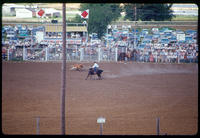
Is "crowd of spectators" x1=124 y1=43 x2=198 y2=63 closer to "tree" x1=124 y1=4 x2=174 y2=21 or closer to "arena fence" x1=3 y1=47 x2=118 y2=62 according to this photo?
"arena fence" x1=3 y1=47 x2=118 y2=62

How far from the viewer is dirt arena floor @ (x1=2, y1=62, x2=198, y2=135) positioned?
863cm

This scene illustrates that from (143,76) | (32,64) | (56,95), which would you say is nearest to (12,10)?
(32,64)

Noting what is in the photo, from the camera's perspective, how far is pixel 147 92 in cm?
1361

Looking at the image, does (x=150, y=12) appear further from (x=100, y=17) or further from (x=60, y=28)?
(x=60, y=28)

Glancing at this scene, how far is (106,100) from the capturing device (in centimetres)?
1196

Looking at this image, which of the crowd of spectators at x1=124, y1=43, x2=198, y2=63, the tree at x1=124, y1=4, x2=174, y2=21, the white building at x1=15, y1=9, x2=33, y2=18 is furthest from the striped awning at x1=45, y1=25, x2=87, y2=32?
the crowd of spectators at x1=124, y1=43, x2=198, y2=63

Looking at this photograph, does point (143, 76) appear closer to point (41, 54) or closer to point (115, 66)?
point (115, 66)

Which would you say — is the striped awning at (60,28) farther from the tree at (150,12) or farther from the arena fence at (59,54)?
the tree at (150,12)

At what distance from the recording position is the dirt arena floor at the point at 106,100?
8633mm

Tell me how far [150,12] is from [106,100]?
2005 cm

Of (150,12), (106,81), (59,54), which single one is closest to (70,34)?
(59,54)

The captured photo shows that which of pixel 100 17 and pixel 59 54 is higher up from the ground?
pixel 100 17

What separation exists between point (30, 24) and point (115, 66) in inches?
543

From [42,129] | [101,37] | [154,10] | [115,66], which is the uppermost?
[154,10]
